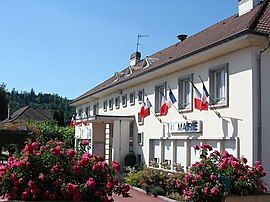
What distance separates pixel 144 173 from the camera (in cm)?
1797

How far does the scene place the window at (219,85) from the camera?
50.4ft

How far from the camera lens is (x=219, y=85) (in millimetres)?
16094

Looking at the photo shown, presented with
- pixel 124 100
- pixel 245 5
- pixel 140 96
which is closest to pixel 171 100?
pixel 245 5

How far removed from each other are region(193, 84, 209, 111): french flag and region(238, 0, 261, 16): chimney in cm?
448

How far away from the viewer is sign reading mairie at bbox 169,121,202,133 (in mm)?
16984

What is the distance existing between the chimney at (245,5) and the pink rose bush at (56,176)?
12.1m

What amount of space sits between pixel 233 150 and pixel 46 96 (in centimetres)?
14457

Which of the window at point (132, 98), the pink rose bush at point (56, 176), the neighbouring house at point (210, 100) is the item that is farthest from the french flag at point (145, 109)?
the pink rose bush at point (56, 176)

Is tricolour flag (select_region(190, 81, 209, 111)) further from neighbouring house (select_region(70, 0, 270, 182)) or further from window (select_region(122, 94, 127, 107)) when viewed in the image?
window (select_region(122, 94, 127, 107))

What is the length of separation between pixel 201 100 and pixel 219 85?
0.92 metres

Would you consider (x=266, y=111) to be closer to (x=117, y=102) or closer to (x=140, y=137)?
(x=140, y=137)

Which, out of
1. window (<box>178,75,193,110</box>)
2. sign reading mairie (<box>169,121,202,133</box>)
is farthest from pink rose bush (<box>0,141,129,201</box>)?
window (<box>178,75,193,110</box>)

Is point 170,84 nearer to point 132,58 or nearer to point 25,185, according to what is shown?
point 25,185

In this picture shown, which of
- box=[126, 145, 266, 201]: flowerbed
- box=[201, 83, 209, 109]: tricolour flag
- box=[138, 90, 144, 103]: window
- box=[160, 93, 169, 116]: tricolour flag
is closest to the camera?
box=[126, 145, 266, 201]: flowerbed
